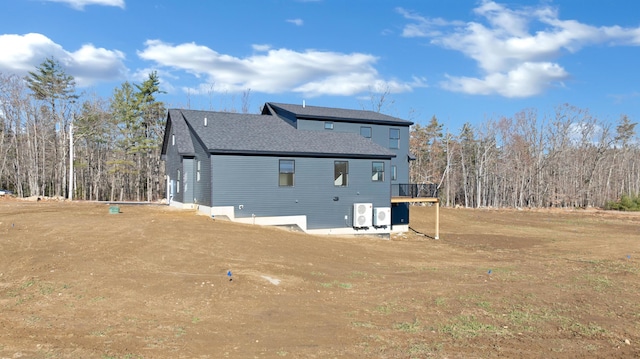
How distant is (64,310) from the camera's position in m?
8.17

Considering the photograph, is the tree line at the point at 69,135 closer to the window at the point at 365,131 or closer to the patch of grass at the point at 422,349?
the window at the point at 365,131

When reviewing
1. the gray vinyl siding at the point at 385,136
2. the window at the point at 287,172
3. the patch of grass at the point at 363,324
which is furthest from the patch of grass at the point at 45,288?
the gray vinyl siding at the point at 385,136

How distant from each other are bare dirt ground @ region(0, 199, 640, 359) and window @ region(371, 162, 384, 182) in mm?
7991

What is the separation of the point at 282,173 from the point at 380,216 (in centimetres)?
657

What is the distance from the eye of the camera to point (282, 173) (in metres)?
23.6

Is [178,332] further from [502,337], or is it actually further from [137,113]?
[137,113]

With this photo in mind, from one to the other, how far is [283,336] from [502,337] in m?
4.00

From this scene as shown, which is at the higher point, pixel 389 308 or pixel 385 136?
pixel 385 136

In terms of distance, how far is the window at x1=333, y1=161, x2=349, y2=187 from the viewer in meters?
25.1

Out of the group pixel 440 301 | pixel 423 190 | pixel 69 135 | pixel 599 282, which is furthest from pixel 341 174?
pixel 69 135

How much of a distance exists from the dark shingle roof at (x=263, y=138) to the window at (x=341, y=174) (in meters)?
0.62

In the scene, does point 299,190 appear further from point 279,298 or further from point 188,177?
point 279,298

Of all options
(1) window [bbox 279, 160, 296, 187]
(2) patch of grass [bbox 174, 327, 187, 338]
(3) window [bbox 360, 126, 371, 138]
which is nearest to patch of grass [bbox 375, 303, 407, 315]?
Result: (2) patch of grass [bbox 174, 327, 187, 338]

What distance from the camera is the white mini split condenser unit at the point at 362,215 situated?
2484 cm
